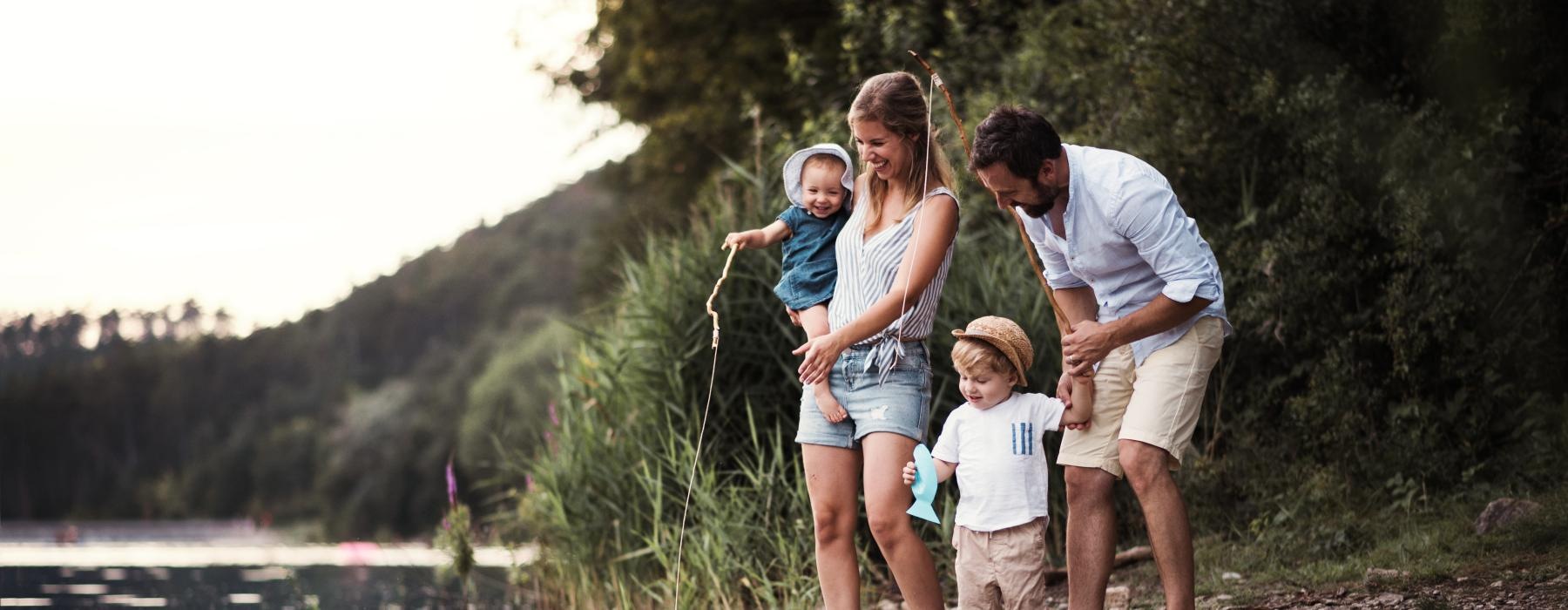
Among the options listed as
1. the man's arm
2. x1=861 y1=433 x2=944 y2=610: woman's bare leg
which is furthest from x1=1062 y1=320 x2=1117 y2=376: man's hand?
x1=861 y1=433 x2=944 y2=610: woman's bare leg

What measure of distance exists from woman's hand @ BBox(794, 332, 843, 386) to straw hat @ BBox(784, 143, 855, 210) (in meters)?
0.47

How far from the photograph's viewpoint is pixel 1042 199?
3395mm

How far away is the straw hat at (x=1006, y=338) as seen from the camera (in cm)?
364

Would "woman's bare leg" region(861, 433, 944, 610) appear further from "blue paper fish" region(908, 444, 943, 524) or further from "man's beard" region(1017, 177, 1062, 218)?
"man's beard" region(1017, 177, 1062, 218)

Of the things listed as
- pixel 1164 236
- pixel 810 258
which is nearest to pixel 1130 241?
pixel 1164 236

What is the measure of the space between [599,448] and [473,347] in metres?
61.4

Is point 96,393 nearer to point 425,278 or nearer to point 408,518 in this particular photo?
point 425,278

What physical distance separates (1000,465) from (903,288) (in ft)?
1.80

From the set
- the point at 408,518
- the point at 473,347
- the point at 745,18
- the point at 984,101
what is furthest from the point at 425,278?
the point at 984,101

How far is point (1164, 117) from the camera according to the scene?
754 cm

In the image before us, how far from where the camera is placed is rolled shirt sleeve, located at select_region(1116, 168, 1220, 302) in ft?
10.8

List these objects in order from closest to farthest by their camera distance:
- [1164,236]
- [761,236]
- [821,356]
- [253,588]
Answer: [1164,236] < [821,356] < [761,236] < [253,588]

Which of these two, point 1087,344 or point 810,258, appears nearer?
point 1087,344

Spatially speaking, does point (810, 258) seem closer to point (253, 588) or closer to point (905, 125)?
point (905, 125)
